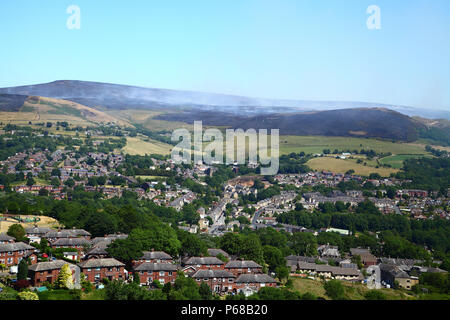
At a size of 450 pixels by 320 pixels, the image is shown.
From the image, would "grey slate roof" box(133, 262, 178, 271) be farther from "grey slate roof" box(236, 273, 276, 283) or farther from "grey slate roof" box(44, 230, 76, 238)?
"grey slate roof" box(44, 230, 76, 238)

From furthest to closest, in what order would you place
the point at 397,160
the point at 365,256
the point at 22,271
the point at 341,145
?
1. the point at 341,145
2. the point at 397,160
3. the point at 365,256
4. the point at 22,271

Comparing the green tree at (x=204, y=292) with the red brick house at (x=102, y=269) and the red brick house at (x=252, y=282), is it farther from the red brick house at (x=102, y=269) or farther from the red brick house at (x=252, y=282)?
the red brick house at (x=102, y=269)

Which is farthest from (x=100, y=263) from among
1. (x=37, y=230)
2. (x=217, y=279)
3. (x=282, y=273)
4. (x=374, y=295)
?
(x=374, y=295)

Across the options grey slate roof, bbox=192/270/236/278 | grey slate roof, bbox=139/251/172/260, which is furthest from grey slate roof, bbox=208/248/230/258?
grey slate roof, bbox=192/270/236/278

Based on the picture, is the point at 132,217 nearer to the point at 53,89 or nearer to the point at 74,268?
the point at 74,268

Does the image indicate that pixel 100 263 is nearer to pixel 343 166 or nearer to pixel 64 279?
pixel 64 279

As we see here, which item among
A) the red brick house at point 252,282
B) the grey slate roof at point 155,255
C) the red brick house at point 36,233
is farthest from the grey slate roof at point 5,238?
the red brick house at point 252,282

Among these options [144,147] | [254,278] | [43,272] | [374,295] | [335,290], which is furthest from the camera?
[144,147]
